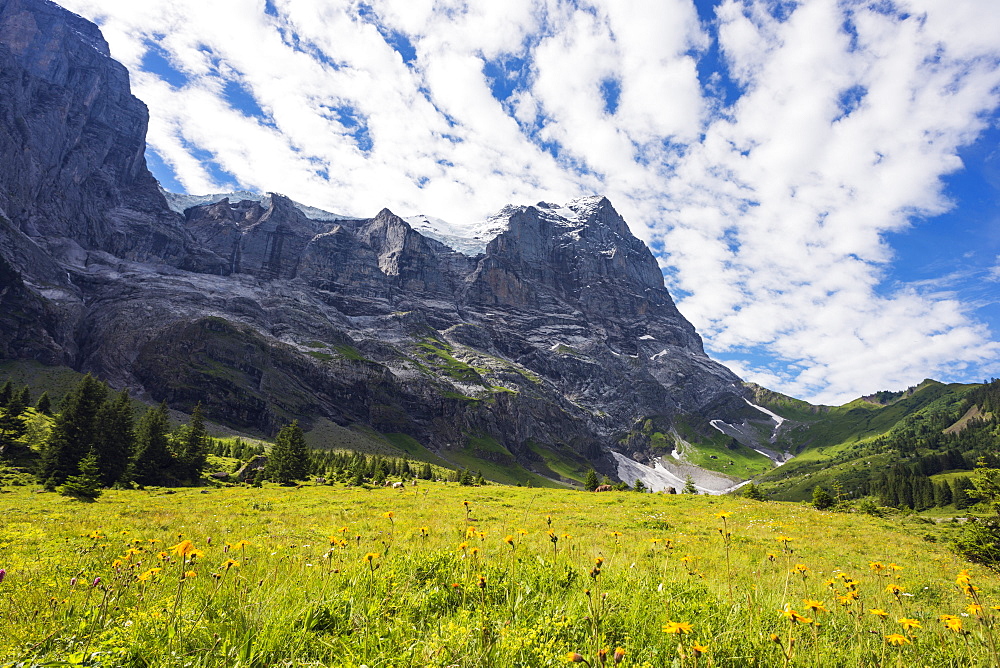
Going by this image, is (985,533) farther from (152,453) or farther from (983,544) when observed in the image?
(152,453)

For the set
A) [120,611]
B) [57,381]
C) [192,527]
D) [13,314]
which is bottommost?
[192,527]

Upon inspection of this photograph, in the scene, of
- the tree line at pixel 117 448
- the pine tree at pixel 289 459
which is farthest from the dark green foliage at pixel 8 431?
the pine tree at pixel 289 459

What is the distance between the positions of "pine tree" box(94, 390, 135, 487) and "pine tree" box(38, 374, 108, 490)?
751 mm

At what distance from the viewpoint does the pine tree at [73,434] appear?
1722 inches

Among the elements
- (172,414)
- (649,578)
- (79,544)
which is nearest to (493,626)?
(649,578)

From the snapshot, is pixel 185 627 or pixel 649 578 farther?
pixel 649 578

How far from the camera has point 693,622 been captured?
5102 mm

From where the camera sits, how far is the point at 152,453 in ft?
174

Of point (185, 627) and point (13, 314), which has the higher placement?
point (13, 314)

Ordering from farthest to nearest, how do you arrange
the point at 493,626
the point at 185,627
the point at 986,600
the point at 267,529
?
the point at 267,529 < the point at 986,600 < the point at 493,626 < the point at 185,627

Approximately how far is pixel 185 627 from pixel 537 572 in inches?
164

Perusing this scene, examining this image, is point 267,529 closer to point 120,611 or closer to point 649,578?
point 120,611

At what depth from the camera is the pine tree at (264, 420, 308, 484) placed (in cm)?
5750

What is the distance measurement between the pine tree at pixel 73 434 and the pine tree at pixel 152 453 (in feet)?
16.2
